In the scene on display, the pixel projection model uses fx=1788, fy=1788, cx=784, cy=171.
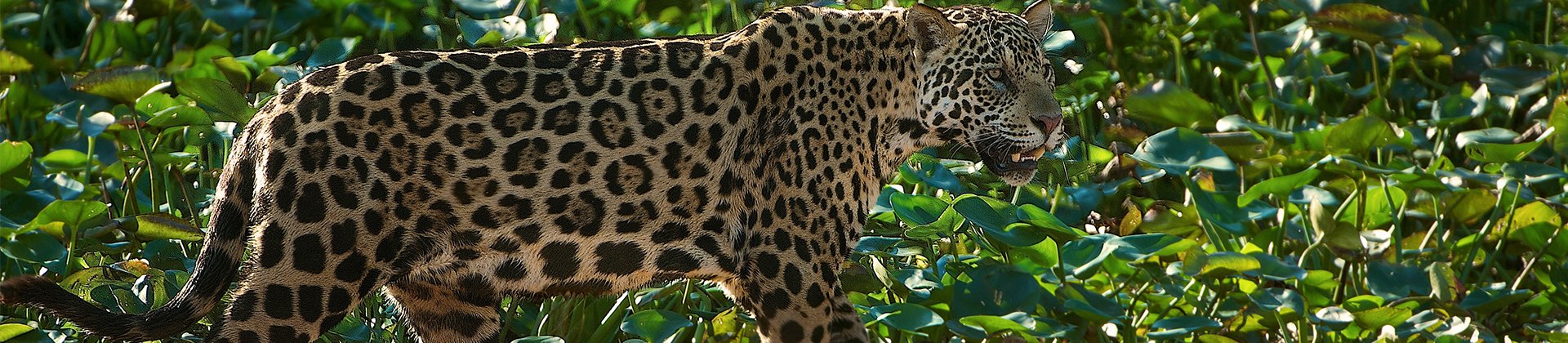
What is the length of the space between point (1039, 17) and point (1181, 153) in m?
0.53

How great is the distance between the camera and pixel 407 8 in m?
7.15

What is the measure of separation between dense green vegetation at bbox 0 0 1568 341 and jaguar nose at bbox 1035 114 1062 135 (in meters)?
0.21

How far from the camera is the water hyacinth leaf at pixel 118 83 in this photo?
495 cm

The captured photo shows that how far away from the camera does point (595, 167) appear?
4.11m

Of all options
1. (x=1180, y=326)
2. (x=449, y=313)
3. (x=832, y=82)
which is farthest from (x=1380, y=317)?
(x=449, y=313)

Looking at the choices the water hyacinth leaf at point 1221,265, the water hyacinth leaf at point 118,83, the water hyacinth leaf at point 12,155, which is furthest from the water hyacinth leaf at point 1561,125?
the water hyacinth leaf at point 12,155

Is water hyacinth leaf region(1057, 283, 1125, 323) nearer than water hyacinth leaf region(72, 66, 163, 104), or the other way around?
water hyacinth leaf region(1057, 283, 1125, 323)

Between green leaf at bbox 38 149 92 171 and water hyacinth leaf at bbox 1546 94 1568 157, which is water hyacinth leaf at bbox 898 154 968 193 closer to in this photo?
water hyacinth leaf at bbox 1546 94 1568 157

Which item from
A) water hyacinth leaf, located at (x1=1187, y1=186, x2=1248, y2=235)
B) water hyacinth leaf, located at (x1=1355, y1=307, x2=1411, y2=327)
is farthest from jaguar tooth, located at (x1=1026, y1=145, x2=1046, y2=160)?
water hyacinth leaf, located at (x1=1355, y1=307, x2=1411, y2=327)

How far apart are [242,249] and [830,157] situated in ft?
4.52

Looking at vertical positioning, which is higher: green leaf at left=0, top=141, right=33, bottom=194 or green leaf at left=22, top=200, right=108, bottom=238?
green leaf at left=22, top=200, right=108, bottom=238

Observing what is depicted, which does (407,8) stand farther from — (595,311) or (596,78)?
(596,78)

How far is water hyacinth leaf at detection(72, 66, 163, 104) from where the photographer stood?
495 centimetres

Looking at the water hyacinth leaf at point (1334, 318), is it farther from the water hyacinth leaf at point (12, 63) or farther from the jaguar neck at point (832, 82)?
the water hyacinth leaf at point (12, 63)
